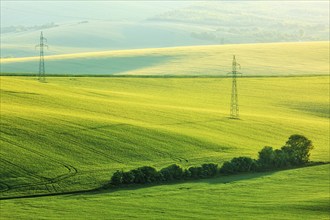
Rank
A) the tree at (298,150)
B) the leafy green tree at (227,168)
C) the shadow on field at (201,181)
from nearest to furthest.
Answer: the shadow on field at (201,181)
the leafy green tree at (227,168)
the tree at (298,150)

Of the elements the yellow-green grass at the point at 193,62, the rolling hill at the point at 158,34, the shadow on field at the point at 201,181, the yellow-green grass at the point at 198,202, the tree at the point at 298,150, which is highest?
the rolling hill at the point at 158,34

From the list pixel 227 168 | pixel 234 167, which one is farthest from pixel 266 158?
pixel 227 168

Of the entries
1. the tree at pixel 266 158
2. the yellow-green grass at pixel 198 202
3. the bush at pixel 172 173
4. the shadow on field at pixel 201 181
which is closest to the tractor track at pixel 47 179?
the yellow-green grass at pixel 198 202

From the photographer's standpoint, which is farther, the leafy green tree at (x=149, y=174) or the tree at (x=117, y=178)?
the leafy green tree at (x=149, y=174)

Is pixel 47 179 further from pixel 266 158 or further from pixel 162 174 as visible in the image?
pixel 266 158

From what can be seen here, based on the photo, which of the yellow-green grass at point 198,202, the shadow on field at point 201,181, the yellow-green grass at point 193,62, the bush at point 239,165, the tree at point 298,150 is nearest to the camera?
the yellow-green grass at point 198,202

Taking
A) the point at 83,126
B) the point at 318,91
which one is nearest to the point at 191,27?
the point at 318,91

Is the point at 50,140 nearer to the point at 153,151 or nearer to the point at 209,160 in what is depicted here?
the point at 153,151

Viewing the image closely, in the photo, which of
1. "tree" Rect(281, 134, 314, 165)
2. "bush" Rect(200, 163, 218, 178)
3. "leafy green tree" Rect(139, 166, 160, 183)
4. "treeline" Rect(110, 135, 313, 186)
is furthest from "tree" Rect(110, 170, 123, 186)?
"tree" Rect(281, 134, 314, 165)

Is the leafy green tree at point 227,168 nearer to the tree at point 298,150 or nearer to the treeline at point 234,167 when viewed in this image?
the treeline at point 234,167
